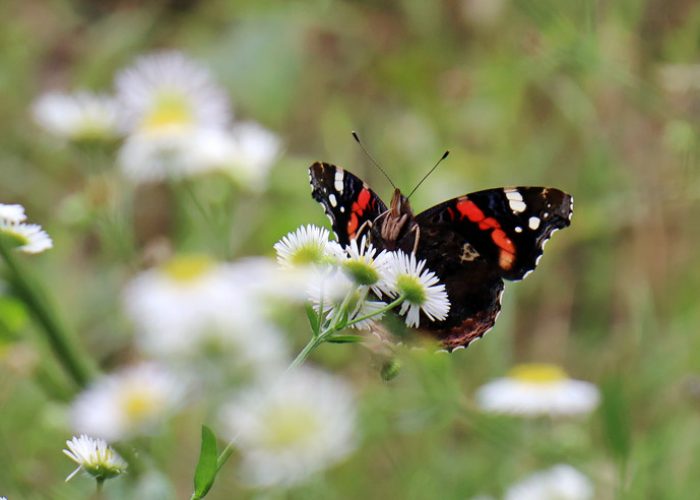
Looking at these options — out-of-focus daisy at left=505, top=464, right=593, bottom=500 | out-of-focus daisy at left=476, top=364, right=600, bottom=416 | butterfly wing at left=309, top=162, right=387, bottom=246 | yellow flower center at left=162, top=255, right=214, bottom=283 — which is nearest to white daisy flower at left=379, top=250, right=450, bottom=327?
yellow flower center at left=162, top=255, right=214, bottom=283

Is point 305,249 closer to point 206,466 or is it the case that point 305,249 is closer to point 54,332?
point 206,466

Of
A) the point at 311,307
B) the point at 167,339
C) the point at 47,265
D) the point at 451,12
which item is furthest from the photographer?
the point at 451,12

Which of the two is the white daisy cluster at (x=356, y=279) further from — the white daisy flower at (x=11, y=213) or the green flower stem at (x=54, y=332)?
the green flower stem at (x=54, y=332)

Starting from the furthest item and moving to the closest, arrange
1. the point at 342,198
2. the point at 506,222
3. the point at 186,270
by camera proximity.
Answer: the point at 506,222, the point at 342,198, the point at 186,270

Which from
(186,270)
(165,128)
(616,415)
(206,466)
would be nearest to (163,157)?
(165,128)

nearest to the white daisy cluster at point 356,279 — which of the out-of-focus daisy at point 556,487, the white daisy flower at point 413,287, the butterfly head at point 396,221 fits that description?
the white daisy flower at point 413,287

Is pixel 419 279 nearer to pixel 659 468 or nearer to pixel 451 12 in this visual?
pixel 659 468

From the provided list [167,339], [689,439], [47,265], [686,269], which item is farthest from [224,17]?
[167,339]
